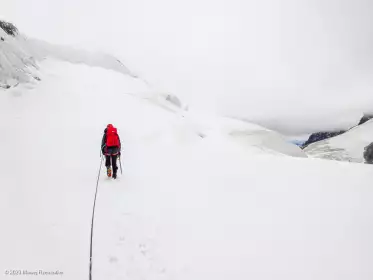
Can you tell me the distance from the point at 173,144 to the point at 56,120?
8.64 metres

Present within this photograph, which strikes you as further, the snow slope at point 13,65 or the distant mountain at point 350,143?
the distant mountain at point 350,143

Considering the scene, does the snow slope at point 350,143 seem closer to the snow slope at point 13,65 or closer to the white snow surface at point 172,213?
the white snow surface at point 172,213

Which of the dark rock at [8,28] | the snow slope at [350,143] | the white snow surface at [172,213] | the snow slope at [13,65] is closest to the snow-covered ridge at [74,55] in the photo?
the dark rock at [8,28]

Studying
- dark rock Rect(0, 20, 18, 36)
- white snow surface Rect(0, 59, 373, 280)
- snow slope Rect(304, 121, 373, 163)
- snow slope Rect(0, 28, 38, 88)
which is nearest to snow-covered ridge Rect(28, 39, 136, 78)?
dark rock Rect(0, 20, 18, 36)

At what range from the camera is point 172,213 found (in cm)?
746

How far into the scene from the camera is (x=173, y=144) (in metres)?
20.2

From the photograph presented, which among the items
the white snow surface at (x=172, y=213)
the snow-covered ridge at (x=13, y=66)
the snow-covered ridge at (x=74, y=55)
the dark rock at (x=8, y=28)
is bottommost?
the white snow surface at (x=172, y=213)

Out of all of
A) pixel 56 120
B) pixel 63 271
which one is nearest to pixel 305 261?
pixel 63 271

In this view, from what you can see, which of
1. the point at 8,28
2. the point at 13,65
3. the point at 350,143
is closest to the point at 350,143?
the point at 350,143

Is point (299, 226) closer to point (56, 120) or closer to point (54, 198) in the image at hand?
point (54, 198)

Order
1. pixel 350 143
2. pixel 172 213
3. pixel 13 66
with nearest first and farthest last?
pixel 172 213 < pixel 13 66 < pixel 350 143

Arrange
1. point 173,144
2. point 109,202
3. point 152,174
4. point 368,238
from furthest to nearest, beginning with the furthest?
point 173,144 → point 152,174 → point 109,202 → point 368,238

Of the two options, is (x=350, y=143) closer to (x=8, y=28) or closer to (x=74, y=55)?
(x=74, y=55)

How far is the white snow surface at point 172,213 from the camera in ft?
16.8
